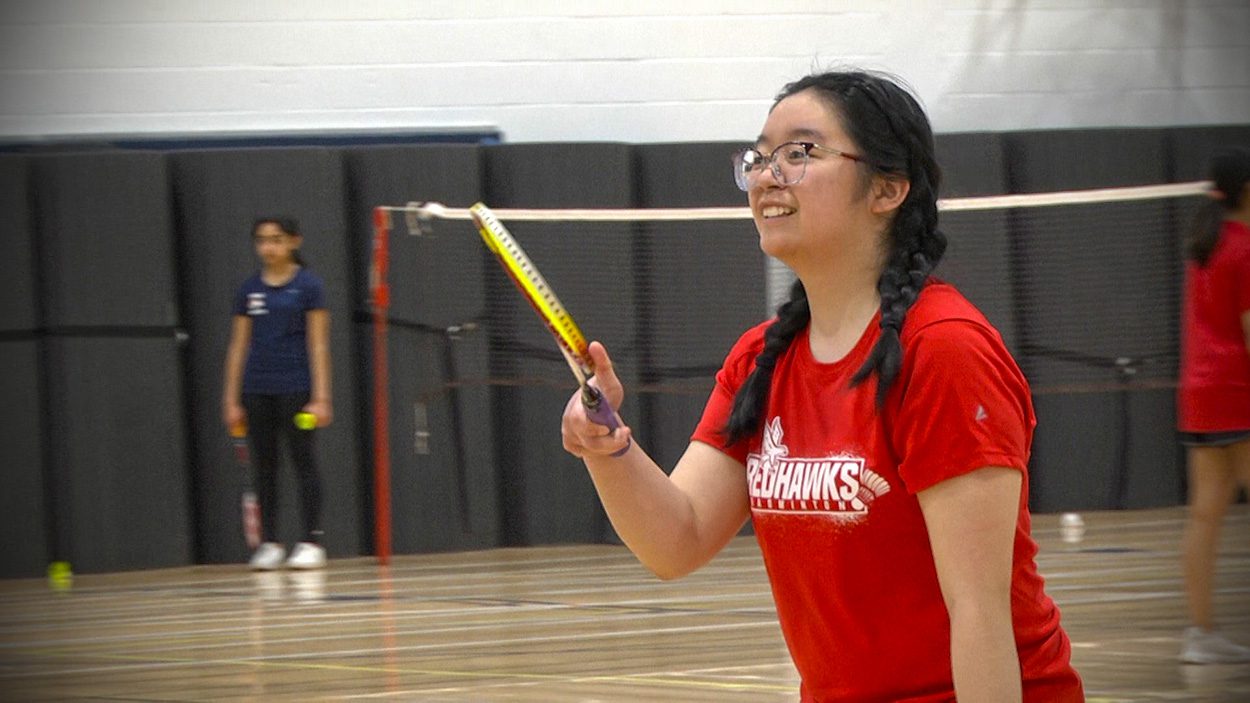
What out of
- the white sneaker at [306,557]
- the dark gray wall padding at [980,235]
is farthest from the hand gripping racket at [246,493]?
the dark gray wall padding at [980,235]

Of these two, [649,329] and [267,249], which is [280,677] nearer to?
[267,249]

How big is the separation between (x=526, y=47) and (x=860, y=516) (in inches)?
345

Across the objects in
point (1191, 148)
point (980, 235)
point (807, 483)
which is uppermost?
point (1191, 148)

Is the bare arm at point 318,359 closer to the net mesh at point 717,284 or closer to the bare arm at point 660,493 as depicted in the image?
the net mesh at point 717,284

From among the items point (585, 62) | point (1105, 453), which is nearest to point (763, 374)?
point (585, 62)

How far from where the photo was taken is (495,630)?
6492mm

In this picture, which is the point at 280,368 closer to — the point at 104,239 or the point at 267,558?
the point at 267,558

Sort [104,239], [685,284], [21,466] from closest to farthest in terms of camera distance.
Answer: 1. [21,466]
2. [104,239]
3. [685,284]

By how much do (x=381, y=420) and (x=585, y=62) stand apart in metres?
2.69

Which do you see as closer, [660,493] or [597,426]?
[597,426]

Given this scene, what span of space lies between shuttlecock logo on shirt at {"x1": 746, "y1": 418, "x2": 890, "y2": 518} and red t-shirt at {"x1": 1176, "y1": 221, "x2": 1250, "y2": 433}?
3140 mm

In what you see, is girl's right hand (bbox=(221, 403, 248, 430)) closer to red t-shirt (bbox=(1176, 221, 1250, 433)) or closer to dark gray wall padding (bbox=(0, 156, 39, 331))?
dark gray wall padding (bbox=(0, 156, 39, 331))

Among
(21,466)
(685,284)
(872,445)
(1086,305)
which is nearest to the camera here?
(872,445)

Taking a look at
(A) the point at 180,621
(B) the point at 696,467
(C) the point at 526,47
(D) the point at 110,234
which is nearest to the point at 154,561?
(D) the point at 110,234
